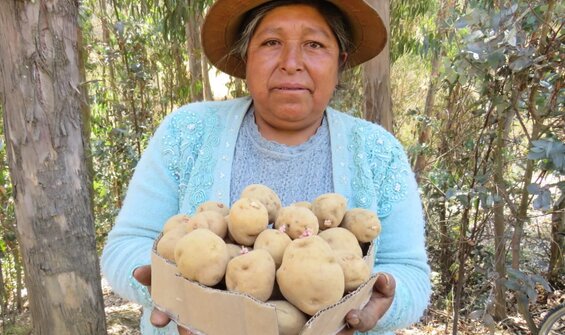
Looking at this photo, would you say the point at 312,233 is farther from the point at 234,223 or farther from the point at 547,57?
the point at 547,57

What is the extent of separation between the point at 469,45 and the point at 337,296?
1819 mm

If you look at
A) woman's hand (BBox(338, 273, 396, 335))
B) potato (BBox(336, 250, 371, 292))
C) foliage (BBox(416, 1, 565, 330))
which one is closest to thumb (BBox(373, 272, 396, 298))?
woman's hand (BBox(338, 273, 396, 335))

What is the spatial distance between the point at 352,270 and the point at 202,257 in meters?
0.27

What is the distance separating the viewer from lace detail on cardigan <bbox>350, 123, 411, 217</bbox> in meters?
1.44

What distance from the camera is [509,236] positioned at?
3.07 meters

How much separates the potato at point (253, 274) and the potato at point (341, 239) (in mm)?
150

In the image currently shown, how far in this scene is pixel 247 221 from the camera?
37.5 inches

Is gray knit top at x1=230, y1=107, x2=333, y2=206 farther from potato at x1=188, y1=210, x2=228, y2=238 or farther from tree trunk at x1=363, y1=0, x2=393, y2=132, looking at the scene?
tree trunk at x1=363, y1=0, x2=393, y2=132

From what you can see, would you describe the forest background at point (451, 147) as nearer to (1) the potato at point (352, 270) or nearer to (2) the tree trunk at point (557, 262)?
(2) the tree trunk at point (557, 262)

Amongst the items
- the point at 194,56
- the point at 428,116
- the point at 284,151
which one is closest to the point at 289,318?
the point at 284,151

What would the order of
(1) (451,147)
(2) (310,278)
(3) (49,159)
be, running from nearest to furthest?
(2) (310,278), (3) (49,159), (1) (451,147)

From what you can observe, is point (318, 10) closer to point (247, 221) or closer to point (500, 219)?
point (247, 221)

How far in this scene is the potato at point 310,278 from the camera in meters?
0.84

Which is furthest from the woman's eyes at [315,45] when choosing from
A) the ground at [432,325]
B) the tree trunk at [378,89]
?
the ground at [432,325]
